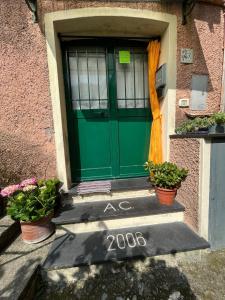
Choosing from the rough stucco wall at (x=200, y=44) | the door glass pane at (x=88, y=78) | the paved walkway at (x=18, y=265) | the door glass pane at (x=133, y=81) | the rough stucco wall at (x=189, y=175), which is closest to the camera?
the paved walkway at (x=18, y=265)

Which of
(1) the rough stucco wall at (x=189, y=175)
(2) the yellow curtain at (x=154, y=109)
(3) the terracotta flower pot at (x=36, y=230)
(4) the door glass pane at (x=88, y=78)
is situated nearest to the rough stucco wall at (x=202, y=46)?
(2) the yellow curtain at (x=154, y=109)

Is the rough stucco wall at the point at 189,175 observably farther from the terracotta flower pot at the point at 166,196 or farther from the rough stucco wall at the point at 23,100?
the rough stucco wall at the point at 23,100

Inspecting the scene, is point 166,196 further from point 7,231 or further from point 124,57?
point 124,57

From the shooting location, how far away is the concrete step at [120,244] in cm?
188

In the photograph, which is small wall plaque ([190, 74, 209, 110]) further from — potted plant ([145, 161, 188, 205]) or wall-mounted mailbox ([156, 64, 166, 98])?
potted plant ([145, 161, 188, 205])

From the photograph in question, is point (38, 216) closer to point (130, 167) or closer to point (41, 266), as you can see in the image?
point (41, 266)

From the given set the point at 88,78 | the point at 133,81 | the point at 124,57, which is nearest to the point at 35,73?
the point at 88,78

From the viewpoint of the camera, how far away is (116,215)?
2295mm

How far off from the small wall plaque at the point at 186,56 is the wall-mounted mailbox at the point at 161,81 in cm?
31

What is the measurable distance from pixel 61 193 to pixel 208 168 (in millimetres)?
2099

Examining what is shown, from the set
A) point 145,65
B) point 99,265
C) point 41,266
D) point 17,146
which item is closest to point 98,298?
point 99,265

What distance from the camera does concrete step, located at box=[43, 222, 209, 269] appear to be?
1875 mm

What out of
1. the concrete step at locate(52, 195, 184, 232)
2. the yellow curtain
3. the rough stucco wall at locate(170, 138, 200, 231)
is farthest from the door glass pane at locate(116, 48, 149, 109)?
the concrete step at locate(52, 195, 184, 232)

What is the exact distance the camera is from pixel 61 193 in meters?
2.66
